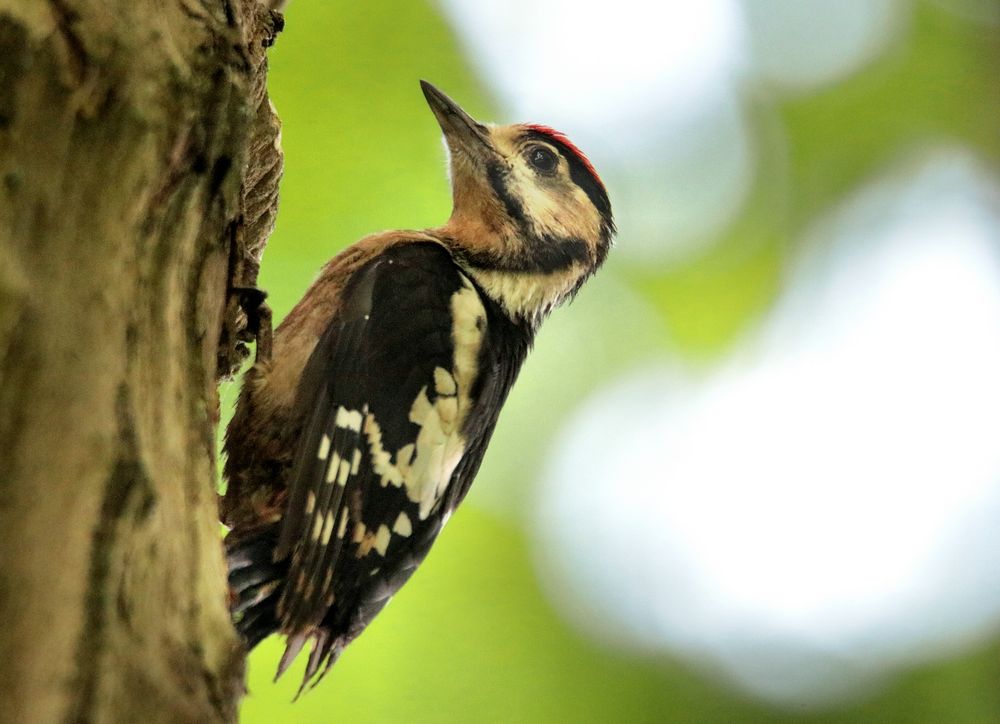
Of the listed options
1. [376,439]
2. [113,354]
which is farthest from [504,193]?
[113,354]

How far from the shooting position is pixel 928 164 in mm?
3721

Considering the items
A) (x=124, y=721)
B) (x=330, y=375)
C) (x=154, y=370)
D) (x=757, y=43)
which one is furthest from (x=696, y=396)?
(x=124, y=721)

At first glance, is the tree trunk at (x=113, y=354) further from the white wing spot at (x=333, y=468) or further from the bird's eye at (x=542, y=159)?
the bird's eye at (x=542, y=159)

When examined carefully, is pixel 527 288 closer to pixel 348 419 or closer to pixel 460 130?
pixel 460 130

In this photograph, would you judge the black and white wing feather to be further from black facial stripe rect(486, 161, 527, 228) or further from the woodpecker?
black facial stripe rect(486, 161, 527, 228)

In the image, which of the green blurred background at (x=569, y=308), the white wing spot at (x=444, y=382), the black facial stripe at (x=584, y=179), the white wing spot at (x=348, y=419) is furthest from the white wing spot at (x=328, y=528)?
the black facial stripe at (x=584, y=179)

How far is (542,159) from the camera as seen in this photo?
330 centimetres

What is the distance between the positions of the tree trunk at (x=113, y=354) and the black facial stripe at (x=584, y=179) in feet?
5.65

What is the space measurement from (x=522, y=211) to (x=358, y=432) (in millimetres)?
1028

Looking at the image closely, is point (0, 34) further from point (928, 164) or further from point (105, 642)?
point (928, 164)

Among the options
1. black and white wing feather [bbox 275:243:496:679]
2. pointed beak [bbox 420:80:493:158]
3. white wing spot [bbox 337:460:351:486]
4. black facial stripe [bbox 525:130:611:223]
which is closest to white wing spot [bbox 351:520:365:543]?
black and white wing feather [bbox 275:243:496:679]

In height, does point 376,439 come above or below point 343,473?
above

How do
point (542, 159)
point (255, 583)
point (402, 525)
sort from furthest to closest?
point (542, 159) → point (402, 525) → point (255, 583)

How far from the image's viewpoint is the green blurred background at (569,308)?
3160 millimetres
